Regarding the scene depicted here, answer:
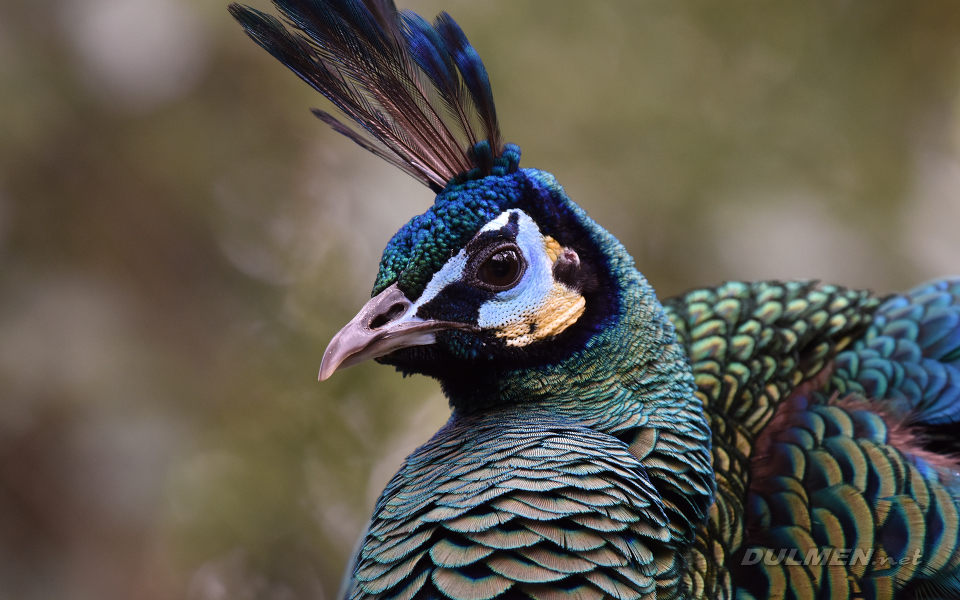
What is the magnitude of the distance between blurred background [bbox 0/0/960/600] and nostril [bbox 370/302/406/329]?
97.6 inches

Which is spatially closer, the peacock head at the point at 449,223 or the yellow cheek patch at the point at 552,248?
the peacock head at the point at 449,223

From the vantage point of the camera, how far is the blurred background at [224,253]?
3.61 meters

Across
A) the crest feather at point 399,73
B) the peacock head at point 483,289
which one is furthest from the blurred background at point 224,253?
the peacock head at point 483,289

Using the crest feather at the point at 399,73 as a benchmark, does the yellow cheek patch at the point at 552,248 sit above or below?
below

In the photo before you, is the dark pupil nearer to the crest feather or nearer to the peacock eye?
the peacock eye

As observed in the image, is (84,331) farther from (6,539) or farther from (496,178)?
(496,178)

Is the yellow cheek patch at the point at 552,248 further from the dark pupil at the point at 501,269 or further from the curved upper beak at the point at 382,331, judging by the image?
the curved upper beak at the point at 382,331

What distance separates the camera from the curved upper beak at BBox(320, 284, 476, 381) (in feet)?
4.99

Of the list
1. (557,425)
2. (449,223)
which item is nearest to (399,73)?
(449,223)

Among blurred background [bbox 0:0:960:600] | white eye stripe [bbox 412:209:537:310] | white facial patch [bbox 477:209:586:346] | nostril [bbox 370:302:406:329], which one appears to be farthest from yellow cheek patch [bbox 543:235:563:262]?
blurred background [bbox 0:0:960:600]

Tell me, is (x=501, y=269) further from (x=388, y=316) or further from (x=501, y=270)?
(x=388, y=316)

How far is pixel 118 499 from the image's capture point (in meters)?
3.69

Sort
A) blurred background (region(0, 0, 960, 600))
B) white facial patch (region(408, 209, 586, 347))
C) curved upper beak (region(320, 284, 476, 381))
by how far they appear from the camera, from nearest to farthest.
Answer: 1. curved upper beak (region(320, 284, 476, 381))
2. white facial patch (region(408, 209, 586, 347))
3. blurred background (region(0, 0, 960, 600))

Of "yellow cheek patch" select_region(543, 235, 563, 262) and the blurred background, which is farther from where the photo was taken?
the blurred background
